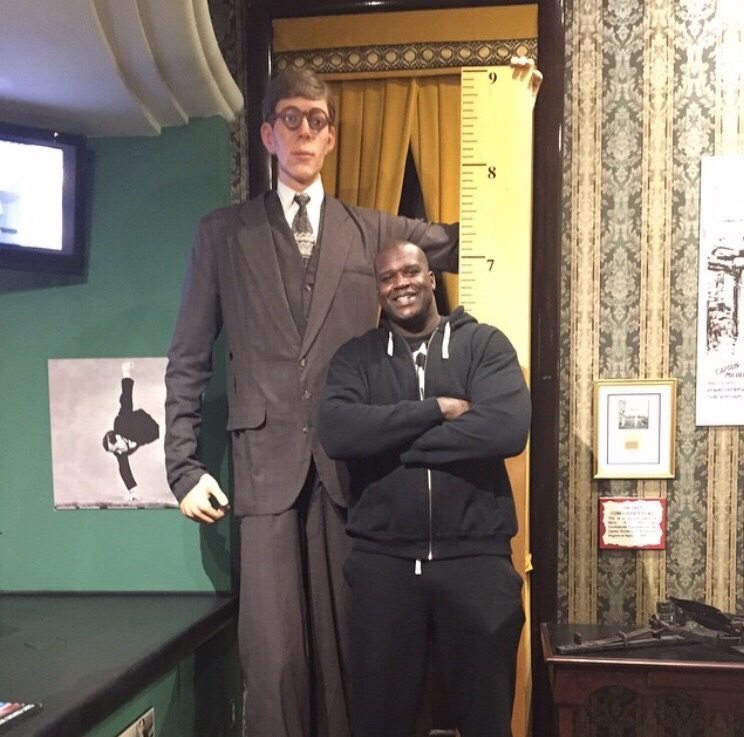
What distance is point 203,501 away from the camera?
1768 millimetres

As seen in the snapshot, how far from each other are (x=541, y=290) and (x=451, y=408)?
0.81 meters

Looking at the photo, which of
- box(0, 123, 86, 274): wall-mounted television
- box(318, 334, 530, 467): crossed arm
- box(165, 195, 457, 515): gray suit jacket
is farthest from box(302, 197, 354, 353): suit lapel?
box(0, 123, 86, 274): wall-mounted television

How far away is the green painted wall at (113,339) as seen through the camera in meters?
2.10

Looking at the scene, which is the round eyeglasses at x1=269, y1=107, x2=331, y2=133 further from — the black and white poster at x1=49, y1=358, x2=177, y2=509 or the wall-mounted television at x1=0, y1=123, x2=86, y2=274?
the black and white poster at x1=49, y1=358, x2=177, y2=509

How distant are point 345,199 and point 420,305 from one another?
2.33ft

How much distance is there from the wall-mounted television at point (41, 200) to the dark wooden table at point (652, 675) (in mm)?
1698

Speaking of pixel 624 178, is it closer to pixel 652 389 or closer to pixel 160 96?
pixel 652 389

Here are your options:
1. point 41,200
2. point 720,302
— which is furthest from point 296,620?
point 720,302

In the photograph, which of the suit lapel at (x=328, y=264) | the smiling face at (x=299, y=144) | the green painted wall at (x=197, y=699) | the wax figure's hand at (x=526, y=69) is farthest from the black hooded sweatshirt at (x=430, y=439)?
the wax figure's hand at (x=526, y=69)

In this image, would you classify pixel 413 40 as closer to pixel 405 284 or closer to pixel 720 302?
pixel 405 284

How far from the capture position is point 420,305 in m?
1.65

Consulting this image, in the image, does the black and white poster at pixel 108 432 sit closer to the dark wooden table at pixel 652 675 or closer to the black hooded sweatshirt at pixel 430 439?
the black hooded sweatshirt at pixel 430 439

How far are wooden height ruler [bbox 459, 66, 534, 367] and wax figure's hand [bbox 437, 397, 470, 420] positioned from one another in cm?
42

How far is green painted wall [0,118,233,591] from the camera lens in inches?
82.8
